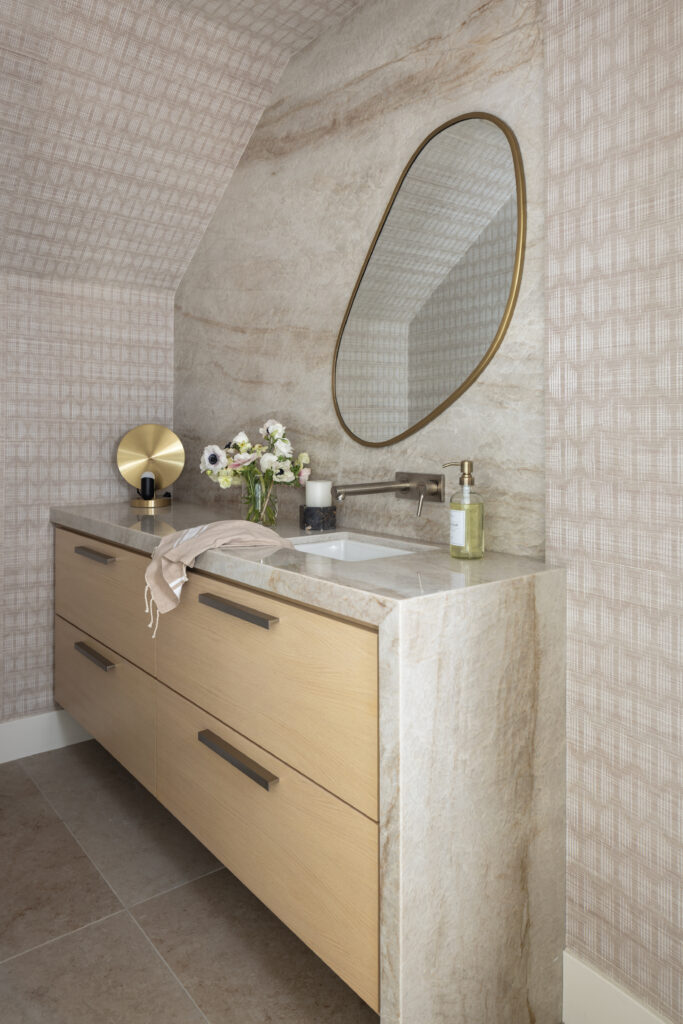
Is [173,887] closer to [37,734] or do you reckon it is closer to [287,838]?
[287,838]

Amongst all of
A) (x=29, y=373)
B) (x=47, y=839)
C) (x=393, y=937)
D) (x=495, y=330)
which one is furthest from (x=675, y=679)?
(x=29, y=373)

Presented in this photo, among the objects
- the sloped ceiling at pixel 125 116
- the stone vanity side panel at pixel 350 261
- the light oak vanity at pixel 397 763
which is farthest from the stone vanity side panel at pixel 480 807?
the sloped ceiling at pixel 125 116

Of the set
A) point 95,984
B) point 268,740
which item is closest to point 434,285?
point 268,740

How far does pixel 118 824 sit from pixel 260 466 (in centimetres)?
117

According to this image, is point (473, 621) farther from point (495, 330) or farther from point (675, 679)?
point (495, 330)

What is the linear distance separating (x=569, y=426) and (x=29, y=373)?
194cm

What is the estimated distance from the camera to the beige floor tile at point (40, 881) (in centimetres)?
166

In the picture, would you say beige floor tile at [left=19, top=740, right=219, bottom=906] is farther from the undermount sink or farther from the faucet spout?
the faucet spout

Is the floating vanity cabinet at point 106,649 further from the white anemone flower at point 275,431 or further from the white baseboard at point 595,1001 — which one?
the white baseboard at point 595,1001

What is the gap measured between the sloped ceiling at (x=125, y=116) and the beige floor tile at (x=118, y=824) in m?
1.76

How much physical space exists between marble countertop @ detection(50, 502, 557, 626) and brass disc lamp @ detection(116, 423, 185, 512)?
2.52 feet

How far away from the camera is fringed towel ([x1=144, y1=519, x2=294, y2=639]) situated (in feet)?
5.18

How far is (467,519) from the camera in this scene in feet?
4.71

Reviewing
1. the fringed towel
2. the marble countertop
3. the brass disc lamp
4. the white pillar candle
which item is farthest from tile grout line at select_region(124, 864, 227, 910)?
the brass disc lamp
